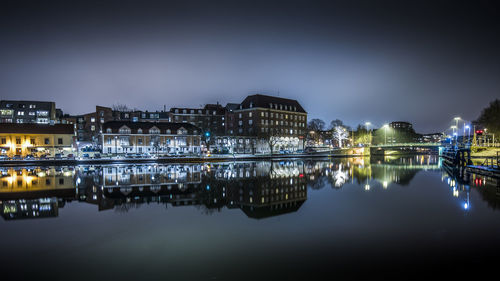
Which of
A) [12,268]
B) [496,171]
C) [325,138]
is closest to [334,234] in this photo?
[12,268]

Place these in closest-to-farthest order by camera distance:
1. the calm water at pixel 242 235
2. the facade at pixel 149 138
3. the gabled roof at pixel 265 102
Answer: the calm water at pixel 242 235
the facade at pixel 149 138
the gabled roof at pixel 265 102

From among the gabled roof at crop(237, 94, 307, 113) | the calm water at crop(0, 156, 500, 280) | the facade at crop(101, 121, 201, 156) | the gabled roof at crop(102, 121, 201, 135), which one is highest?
the gabled roof at crop(237, 94, 307, 113)

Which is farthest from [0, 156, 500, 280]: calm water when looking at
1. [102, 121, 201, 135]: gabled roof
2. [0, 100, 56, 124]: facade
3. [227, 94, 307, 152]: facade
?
[0, 100, 56, 124]: facade

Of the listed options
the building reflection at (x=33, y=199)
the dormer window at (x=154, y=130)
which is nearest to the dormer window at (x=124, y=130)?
the dormer window at (x=154, y=130)

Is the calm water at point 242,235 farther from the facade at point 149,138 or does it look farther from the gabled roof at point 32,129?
the facade at point 149,138

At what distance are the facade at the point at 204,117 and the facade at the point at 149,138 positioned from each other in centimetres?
2137

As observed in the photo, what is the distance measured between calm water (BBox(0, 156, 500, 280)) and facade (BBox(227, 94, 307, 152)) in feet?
215

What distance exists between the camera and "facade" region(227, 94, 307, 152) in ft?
293

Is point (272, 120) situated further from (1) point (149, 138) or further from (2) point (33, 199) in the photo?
(2) point (33, 199)

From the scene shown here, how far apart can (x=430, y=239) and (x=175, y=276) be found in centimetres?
885

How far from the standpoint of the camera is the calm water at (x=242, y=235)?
7.91 metres

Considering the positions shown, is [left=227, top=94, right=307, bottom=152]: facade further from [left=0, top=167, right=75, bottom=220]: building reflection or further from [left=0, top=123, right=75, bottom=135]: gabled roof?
[left=0, top=167, right=75, bottom=220]: building reflection

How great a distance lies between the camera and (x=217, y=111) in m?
103

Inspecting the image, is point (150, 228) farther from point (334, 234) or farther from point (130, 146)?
point (130, 146)
